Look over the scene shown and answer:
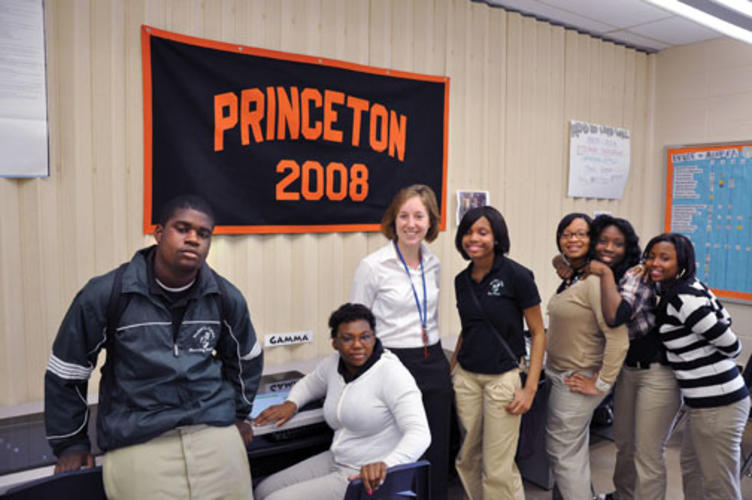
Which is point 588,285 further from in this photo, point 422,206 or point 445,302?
point 445,302

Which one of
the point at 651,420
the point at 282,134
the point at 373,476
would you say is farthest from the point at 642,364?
the point at 282,134

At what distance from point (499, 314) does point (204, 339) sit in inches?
41.0

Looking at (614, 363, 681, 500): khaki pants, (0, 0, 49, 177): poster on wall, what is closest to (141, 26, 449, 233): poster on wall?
(0, 0, 49, 177): poster on wall

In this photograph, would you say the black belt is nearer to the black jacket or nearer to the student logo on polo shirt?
the student logo on polo shirt

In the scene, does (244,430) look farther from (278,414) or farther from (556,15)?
(556,15)

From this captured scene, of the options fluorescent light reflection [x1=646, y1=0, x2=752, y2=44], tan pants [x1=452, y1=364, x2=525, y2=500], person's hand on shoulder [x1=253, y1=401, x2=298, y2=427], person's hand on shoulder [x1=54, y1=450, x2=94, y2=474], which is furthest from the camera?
fluorescent light reflection [x1=646, y1=0, x2=752, y2=44]

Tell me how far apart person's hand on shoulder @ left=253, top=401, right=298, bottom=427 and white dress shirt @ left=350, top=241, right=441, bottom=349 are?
1.33ft

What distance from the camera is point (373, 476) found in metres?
1.50

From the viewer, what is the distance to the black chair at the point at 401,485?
1.46m

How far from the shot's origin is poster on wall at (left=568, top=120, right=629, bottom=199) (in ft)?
11.9

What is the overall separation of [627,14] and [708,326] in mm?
2142

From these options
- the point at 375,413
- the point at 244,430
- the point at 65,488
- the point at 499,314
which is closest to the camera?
the point at 65,488

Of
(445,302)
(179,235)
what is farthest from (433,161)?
(179,235)

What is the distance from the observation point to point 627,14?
3.29 m
